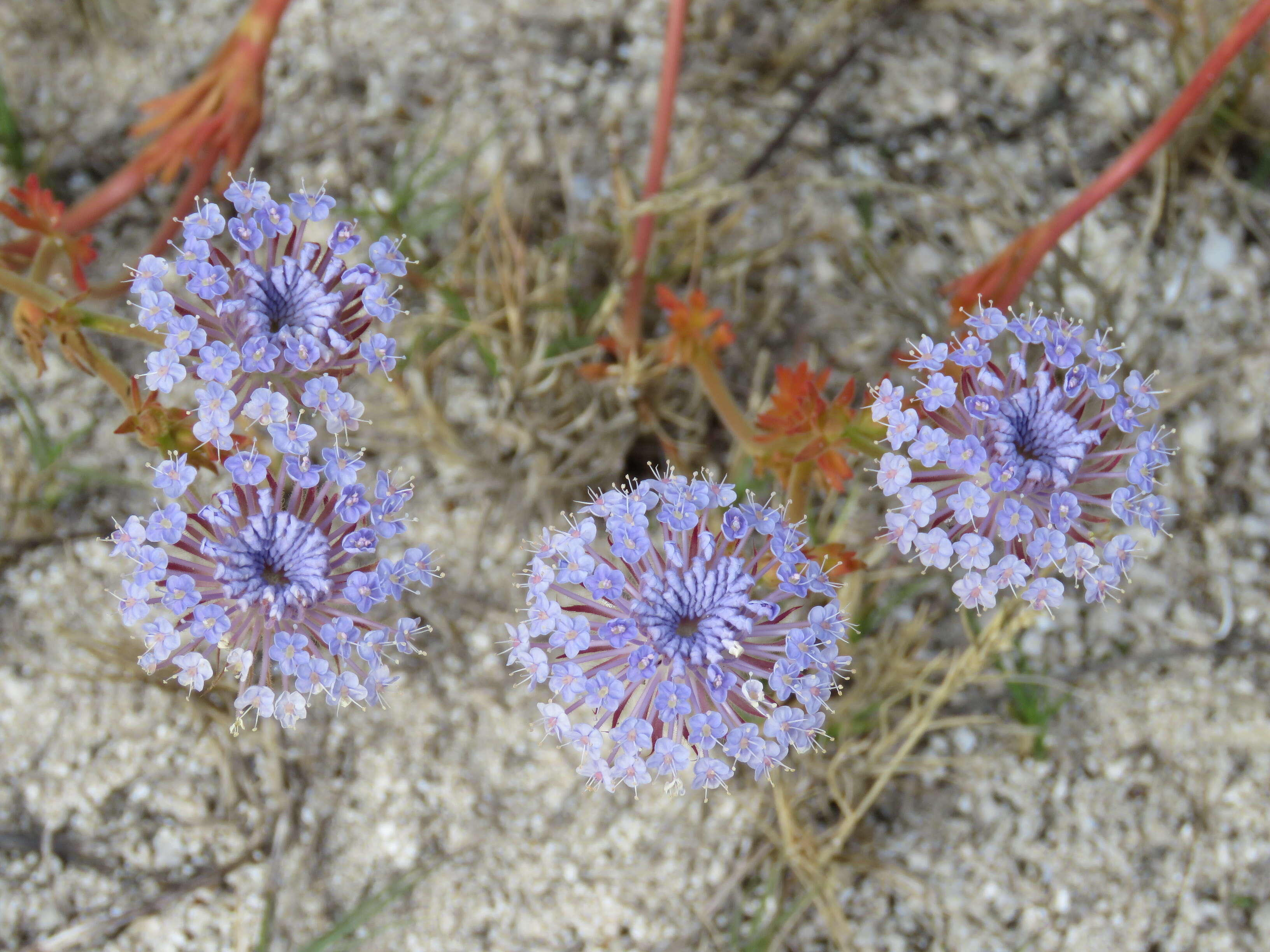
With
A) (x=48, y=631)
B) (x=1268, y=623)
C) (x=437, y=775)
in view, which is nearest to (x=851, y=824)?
(x=437, y=775)

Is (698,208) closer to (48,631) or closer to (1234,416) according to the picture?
(1234,416)

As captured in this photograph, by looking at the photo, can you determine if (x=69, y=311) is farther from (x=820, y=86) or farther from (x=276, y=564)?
(x=820, y=86)

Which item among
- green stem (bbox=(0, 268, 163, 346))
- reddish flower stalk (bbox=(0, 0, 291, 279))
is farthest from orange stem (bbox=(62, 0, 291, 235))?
green stem (bbox=(0, 268, 163, 346))

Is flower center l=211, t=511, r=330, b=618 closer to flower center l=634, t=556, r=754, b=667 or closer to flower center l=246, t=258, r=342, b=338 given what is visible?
flower center l=246, t=258, r=342, b=338

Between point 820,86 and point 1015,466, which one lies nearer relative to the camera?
point 1015,466

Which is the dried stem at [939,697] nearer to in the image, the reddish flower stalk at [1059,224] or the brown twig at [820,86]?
the reddish flower stalk at [1059,224]

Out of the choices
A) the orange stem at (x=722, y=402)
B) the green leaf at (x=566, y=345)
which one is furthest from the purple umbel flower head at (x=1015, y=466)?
the green leaf at (x=566, y=345)

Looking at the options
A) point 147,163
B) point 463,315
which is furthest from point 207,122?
point 463,315
